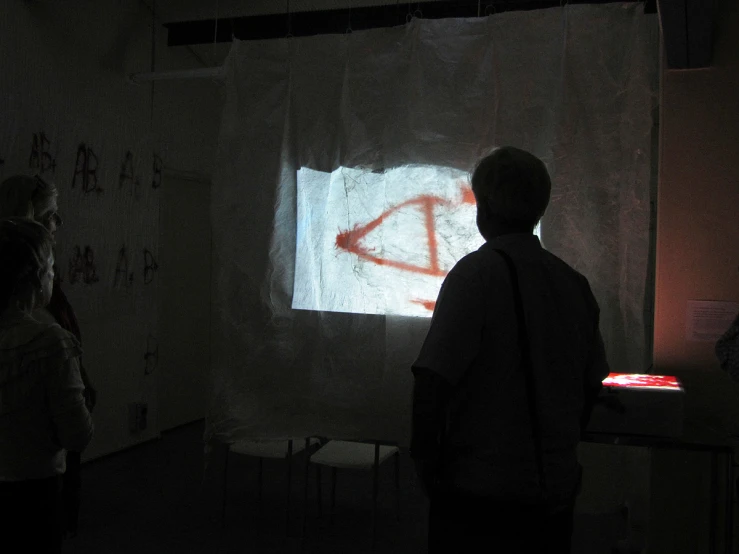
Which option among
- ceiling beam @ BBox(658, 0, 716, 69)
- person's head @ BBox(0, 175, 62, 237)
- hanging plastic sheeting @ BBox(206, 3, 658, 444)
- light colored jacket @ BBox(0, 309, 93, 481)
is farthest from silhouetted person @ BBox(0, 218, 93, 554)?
ceiling beam @ BBox(658, 0, 716, 69)

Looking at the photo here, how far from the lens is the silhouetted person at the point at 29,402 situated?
1388mm

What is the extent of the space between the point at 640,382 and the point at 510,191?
947 millimetres

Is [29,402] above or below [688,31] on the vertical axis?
below

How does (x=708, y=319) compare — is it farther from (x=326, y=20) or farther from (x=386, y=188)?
(x=326, y=20)

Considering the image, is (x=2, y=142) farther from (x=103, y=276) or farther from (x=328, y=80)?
(x=328, y=80)

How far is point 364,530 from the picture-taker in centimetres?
300

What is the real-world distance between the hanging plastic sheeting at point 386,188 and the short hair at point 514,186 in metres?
0.86

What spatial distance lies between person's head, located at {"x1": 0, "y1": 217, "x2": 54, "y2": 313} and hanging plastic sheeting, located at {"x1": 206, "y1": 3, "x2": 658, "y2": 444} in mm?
990

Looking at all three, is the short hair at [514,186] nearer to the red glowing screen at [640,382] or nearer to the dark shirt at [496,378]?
the dark shirt at [496,378]

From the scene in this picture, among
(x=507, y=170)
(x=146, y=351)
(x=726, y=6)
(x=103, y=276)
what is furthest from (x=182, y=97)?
(x=507, y=170)

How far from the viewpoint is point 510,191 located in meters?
1.31

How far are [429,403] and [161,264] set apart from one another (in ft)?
12.2

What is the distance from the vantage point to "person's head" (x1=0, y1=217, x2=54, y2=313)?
1.42 m

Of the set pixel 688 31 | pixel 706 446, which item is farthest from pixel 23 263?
pixel 688 31
